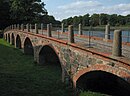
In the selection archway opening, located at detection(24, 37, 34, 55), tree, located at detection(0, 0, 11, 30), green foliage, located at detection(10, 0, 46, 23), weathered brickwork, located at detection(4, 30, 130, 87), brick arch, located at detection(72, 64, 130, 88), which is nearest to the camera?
brick arch, located at detection(72, 64, 130, 88)

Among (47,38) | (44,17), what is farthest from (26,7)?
(47,38)

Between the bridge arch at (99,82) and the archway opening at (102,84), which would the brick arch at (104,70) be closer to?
the bridge arch at (99,82)

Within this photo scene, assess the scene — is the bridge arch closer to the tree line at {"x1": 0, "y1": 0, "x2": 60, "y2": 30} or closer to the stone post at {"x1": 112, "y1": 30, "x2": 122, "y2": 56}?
the stone post at {"x1": 112, "y1": 30, "x2": 122, "y2": 56}

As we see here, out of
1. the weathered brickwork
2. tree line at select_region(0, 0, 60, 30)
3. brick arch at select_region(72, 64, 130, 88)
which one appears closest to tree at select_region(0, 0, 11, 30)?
tree line at select_region(0, 0, 60, 30)

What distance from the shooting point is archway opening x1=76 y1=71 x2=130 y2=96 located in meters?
17.0

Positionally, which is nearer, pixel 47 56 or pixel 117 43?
pixel 117 43

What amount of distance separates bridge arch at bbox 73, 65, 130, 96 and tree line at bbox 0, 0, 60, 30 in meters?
51.3

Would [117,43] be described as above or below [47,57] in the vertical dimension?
above

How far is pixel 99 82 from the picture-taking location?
62.6ft

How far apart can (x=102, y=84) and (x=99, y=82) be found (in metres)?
0.45

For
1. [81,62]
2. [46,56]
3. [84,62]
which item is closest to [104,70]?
[84,62]

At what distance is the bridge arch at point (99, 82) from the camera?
16.3m

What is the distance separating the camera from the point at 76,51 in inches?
669

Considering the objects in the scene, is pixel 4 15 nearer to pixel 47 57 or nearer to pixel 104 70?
pixel 47 57
